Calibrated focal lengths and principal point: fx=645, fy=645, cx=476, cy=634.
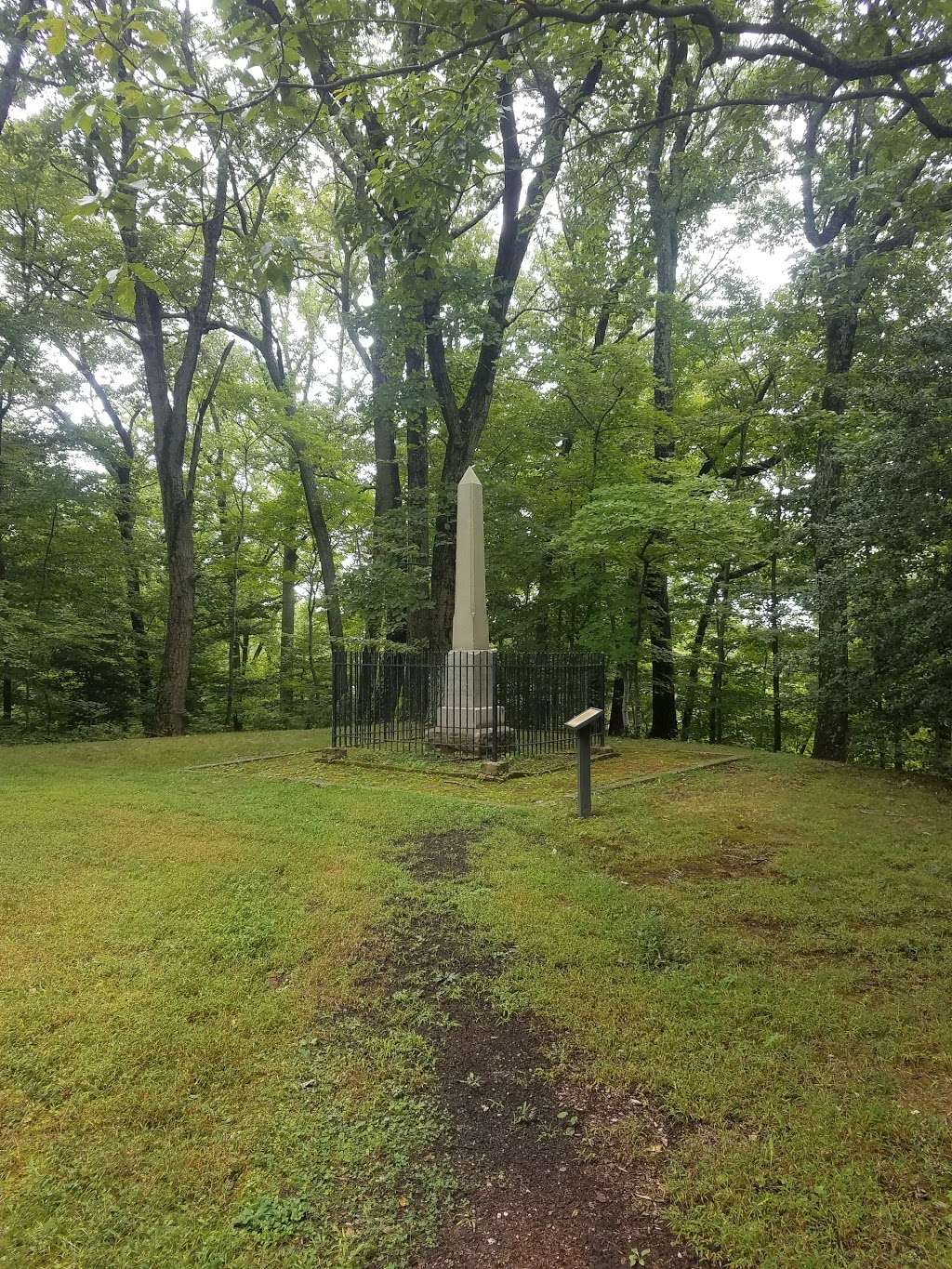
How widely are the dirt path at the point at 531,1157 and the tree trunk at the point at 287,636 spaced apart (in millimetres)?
15662

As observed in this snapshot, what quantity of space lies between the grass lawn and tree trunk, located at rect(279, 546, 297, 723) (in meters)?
12.3

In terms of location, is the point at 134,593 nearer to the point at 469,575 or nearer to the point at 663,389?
the point at 469,575

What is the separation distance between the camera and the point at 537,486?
13.3 m

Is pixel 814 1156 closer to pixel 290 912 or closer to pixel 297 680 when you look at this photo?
pixel 290 912

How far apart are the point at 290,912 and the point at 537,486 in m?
10.8

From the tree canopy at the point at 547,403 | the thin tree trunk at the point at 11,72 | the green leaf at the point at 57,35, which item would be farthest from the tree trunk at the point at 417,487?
the green leaf at the point at 57,35

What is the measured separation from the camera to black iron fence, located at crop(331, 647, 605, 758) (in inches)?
358

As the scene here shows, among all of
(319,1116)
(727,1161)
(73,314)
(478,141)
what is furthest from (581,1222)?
(73,314)

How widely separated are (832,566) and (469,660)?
4.96m

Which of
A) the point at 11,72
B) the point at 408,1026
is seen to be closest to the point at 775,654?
the point at 408,1026

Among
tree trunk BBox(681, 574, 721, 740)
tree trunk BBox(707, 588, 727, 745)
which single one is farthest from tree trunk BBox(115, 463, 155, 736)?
tree trunk BBox(707, 588, 727, 745)

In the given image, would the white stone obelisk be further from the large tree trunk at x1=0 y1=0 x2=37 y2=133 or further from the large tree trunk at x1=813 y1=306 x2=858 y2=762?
the large tree trunk at x1=0 y1=0 x2=37 y2=133

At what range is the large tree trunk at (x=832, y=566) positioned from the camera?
8180 mm

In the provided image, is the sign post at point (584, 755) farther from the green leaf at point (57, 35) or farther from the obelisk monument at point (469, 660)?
the green leaf at point (57, 35)
